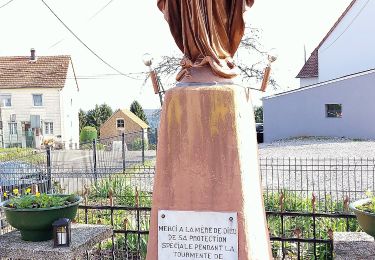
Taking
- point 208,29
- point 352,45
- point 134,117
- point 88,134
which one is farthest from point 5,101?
→ point 208,29

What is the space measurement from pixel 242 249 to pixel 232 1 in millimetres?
1604

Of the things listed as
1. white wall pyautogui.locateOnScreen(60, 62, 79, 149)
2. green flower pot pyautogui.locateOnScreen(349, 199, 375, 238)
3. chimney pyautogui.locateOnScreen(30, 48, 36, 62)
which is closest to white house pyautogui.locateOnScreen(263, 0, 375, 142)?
white wall pyautogui.locateOnScreen(60, 62, 79, 149)

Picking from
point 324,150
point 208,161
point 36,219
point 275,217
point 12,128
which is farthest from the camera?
point 12,128

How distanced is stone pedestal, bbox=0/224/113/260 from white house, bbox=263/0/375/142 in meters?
21.9

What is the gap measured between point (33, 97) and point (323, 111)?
2719 cm

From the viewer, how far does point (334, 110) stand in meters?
25.2

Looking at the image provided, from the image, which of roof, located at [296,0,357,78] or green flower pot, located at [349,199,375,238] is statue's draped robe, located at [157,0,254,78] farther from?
roof, located at [296,0,357,78]

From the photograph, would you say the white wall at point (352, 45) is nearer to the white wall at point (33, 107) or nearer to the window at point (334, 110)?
the window at point (334, 110)

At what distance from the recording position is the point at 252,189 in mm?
3203

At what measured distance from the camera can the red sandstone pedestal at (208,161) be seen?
3.10 metres

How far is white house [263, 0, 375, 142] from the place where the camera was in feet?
78.7

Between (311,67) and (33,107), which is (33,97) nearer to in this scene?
(33,107)

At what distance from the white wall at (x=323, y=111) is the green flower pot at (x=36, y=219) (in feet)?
72.6

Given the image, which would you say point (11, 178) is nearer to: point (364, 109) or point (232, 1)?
point (232, 1)
